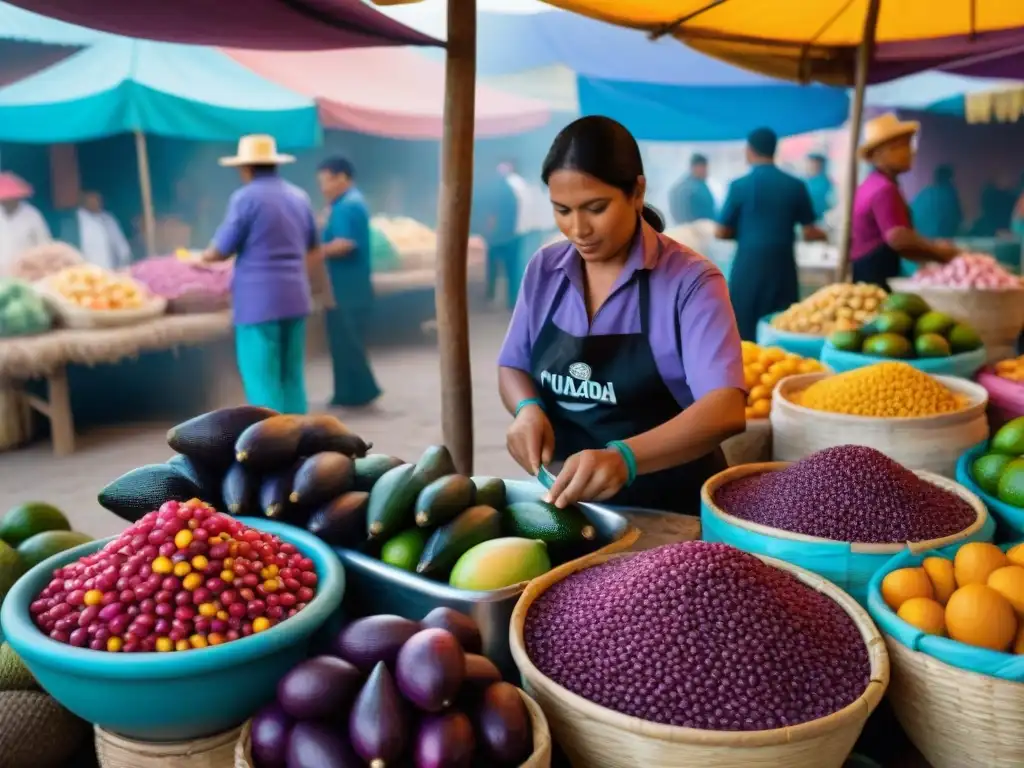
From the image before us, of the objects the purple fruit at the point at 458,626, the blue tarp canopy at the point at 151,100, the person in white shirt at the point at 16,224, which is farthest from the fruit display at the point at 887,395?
the person in white shirt at the point at 16,224

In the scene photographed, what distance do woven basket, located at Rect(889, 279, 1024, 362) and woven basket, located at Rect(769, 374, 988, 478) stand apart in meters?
1.25

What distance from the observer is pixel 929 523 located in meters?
1.40

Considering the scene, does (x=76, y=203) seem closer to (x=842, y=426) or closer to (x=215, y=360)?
(x=215, y=360)

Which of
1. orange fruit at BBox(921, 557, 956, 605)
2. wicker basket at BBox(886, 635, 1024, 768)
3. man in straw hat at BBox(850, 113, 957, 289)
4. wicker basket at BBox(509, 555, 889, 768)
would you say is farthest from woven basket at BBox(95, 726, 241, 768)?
man in straw hat at BBox(850, 113, 957, 289)

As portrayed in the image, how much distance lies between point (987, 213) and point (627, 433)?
11.8 metres

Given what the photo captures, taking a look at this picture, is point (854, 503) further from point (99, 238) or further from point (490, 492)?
point (99, 238)

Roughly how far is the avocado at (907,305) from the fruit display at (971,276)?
443 mm

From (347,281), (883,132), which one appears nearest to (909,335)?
(883,132)

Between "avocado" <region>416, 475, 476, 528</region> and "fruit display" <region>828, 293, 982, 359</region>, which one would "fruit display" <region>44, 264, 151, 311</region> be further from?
"avocado" <region>416, 475, 476, 528</region>

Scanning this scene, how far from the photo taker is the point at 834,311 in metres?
3.40

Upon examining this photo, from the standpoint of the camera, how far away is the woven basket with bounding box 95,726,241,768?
3.51ft

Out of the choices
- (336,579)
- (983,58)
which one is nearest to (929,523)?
(336,579)

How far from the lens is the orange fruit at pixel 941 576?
120 centimetres

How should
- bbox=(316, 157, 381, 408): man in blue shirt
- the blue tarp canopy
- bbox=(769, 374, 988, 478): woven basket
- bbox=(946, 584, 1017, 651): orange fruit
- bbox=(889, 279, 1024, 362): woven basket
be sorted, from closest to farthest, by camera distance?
1. bbox=(946, 584, 1017, 651): orange fruit
2. bbox=(769, 374, 988, 478): woven basket
3. bbox=(889, 279, 1024, 362): woven basket
4. bbox=(316, 157, 381, 408): man in blue shirt
5. the blue tarp canopy
